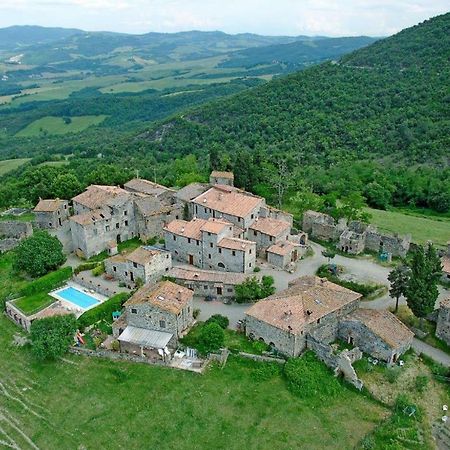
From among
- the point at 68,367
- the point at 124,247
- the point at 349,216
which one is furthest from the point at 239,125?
the point at 68,367

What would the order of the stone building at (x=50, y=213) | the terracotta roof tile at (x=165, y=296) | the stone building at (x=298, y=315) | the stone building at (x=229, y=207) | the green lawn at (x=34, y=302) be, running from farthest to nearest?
1. the stone building at (x=50, y=213)
2. the stone building at (x=229, y=207)
3. the green lawn at (x=34, y=302)
4. the terracotta roof tile at (x=165, y=296)
5. the stone building at (x=298, y=315)

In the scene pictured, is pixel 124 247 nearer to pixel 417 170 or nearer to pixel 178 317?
pixel 178 317

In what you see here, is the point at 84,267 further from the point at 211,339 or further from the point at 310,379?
the point at 310,379

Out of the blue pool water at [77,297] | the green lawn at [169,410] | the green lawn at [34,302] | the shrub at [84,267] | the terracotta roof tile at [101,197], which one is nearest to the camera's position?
the green lawn at [169,410]

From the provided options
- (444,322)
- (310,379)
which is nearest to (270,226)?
(444,322)

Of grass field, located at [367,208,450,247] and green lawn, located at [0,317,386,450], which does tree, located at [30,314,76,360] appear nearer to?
green lawn, located at [0,317,386,450]

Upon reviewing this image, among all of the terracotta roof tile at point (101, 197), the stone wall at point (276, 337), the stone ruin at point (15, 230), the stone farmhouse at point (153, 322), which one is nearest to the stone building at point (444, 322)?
the stone wall at point (276, 337)

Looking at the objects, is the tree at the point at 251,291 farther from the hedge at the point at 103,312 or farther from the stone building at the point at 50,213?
the stone building at the point at 50,213
